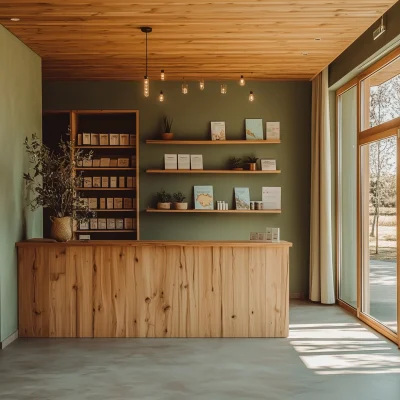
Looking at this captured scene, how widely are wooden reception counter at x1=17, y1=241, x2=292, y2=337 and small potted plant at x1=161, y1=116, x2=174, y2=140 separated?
9.19 feet

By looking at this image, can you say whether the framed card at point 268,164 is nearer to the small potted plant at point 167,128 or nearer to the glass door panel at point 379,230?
the small potted plant at point 167,128

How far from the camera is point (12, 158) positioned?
6098 mm

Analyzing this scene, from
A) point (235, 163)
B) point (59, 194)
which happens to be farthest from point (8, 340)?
point (235, 163)

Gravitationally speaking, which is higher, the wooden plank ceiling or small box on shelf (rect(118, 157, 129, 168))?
the wooden plank ceiling

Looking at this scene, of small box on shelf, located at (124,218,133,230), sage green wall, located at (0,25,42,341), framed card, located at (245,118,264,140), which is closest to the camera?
sage green wall, located at (0,25,42,341)

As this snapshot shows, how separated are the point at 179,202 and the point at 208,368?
381 cm

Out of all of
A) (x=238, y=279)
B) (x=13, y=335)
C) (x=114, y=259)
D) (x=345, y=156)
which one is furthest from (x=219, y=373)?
(x=345, y=156)

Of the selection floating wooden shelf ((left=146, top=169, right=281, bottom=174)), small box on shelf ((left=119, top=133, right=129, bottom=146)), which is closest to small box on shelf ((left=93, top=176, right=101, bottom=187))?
small box on shelf ((left=119, top=133, right=129, bottom=146))

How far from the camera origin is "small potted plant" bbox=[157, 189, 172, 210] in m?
8.43

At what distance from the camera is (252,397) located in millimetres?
4285

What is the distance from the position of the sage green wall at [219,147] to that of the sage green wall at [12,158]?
6.93 feet

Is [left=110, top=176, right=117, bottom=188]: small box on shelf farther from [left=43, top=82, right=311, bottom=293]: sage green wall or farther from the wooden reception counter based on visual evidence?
the wooden reception counter

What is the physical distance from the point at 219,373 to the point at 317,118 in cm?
462

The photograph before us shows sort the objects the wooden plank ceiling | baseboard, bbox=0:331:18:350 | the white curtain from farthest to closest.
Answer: the white curtain, baseboard, bbox=0:331:18:350, the wooden plank ceiling
